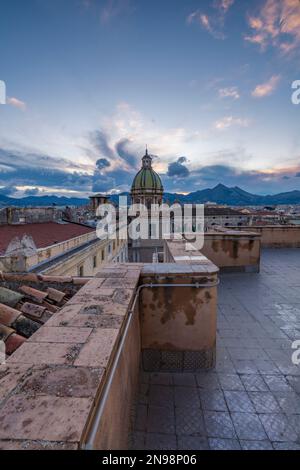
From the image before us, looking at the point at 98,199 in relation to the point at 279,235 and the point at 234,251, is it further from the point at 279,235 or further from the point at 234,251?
the point at 234,251

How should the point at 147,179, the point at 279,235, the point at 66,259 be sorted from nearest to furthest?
the point at 279,235 → the point at 66,259 → the point at 147,179

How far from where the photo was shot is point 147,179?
53.8 metres

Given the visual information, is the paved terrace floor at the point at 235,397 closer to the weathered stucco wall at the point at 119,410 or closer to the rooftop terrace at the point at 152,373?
the rooftop terrace at the point at 152,373

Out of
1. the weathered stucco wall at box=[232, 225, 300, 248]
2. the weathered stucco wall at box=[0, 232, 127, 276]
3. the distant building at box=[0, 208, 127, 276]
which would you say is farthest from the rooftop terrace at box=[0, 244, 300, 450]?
the weathered stucco wall at box=[232, 225, 300, 248]

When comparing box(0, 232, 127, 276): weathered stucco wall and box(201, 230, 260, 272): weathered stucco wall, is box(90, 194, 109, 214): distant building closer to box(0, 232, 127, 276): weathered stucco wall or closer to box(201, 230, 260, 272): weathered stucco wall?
box(0, 232, 127, 276): weathered stucco wall

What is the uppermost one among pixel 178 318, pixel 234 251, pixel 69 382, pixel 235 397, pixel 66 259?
pixel 234 251

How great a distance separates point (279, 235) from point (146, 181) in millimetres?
45862

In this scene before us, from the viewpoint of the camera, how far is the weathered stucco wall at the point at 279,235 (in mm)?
9547

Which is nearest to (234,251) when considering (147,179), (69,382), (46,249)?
(69,382)

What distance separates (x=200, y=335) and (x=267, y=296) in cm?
274

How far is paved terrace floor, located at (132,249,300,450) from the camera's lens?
217cm

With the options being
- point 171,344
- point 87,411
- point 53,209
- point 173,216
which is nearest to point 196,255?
point 171,344

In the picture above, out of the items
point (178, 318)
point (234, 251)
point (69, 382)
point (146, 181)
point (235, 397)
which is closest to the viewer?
point (69, 382)

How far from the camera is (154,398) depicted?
262 centimetres
